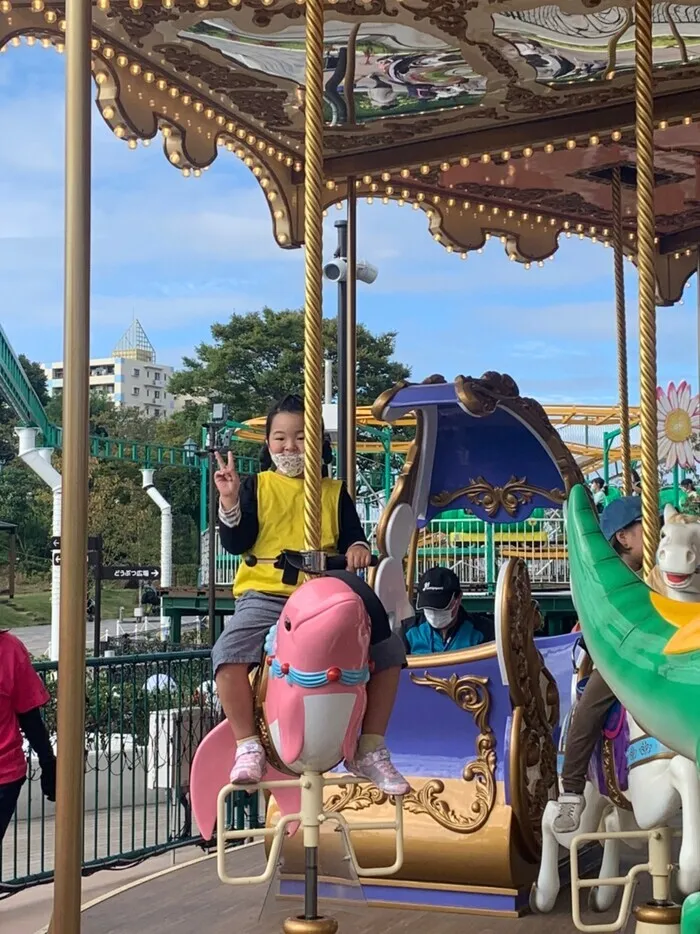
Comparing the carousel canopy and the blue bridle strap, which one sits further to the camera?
the carousel canopy

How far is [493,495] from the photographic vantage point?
239 inches

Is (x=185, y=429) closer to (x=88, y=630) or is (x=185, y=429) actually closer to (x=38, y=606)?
(x=38, y=606)

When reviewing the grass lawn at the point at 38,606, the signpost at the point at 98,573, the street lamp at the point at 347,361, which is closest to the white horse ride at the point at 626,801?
the street lamp at the point at 347,361

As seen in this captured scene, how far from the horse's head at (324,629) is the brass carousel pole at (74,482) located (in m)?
0.50

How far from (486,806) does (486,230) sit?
14.4 ft

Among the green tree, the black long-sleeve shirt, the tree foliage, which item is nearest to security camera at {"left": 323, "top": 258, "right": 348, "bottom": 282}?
the black long-sleeve shirt

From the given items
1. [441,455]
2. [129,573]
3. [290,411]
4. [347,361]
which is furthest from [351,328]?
[129,573]

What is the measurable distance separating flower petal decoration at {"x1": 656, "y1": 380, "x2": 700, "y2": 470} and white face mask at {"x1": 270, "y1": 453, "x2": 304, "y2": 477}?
527cm

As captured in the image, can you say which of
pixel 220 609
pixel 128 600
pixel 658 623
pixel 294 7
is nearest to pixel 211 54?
pixel 294 7

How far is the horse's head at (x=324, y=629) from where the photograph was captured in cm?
284

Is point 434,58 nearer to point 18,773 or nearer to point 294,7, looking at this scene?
point 294,7

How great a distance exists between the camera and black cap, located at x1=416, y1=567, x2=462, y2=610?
16.1ft

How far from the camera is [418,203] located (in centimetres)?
725

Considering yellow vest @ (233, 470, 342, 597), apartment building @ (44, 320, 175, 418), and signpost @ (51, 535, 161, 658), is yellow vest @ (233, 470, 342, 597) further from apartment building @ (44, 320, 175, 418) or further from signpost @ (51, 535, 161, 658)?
apartment building @ (44, 320, 175, 418)
